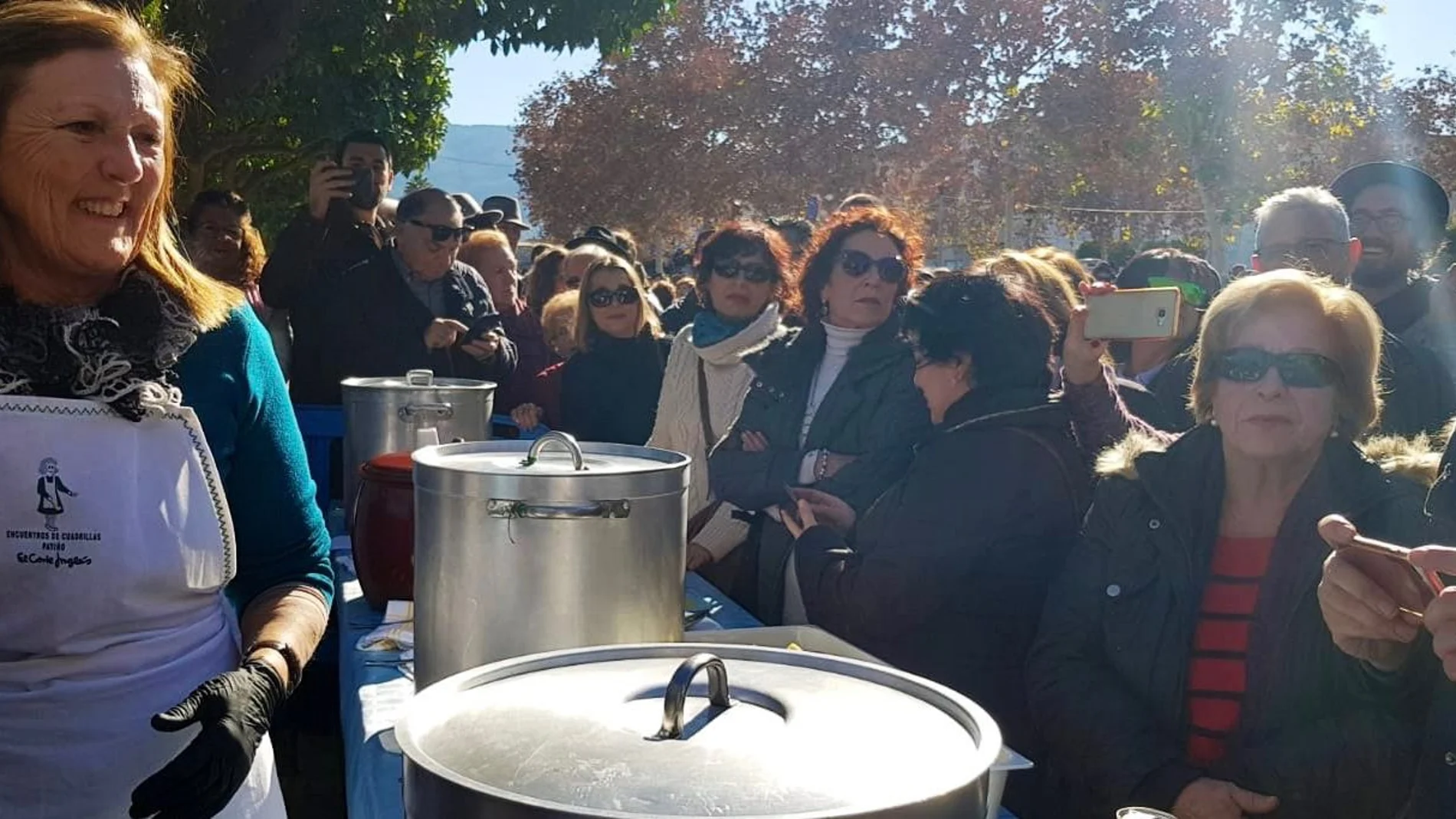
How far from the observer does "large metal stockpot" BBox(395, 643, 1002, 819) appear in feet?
3.01

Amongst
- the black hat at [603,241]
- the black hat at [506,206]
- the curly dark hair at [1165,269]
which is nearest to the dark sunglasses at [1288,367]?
the curly dark hair at [1165,269]

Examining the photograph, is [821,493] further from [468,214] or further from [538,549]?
[468,214]

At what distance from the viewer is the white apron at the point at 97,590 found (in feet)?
4.91

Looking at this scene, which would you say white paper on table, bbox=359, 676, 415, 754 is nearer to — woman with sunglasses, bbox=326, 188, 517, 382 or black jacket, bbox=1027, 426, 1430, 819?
black jacket, bbox=1027, 426, 1430, 819

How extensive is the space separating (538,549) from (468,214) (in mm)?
7096

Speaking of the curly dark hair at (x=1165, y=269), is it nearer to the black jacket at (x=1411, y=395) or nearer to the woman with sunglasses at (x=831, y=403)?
the black jacket at (x=1411, y=395)

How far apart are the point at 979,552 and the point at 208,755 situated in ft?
5.16

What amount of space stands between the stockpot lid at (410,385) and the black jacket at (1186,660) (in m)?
1.50

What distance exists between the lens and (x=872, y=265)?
11.9ft

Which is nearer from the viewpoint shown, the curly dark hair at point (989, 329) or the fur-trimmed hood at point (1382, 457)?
the fur-trimmed hood at point (1382, 457)

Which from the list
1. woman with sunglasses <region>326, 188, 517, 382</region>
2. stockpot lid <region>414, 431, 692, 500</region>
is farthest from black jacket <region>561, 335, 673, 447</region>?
stockpot lid <region>414, 431, 692, 500</region>

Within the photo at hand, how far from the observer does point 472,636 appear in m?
1.65

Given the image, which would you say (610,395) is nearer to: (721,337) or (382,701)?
(721,337)

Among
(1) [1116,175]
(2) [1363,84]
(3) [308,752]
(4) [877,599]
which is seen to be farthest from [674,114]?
(4) [877,599]
